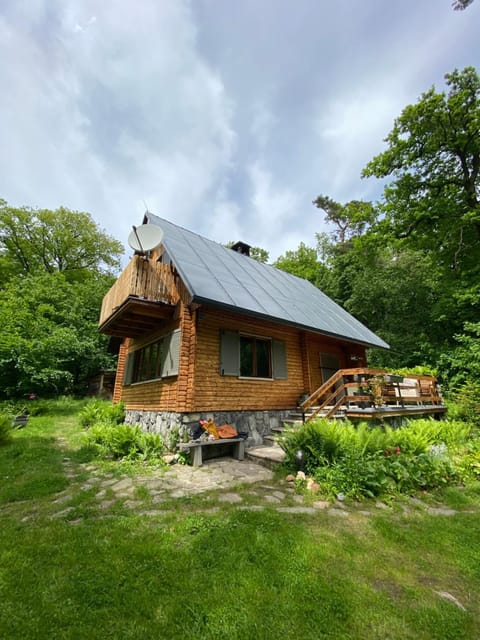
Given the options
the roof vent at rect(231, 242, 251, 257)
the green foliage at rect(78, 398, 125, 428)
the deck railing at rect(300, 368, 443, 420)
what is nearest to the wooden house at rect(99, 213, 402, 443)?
the green foliage at rect(78, 398, 125, 428)

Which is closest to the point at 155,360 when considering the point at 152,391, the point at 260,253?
the point at 152,391

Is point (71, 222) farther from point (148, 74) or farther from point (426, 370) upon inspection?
point (426, 370)

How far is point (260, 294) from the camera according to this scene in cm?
884

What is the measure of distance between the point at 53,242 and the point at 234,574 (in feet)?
93.1

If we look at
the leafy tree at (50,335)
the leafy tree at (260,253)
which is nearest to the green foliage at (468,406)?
the leafy tree at (50,335)

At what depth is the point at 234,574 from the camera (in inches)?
93.8

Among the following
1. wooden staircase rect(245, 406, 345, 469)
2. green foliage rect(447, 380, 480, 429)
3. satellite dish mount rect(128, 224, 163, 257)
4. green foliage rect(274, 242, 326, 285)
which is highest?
green foliage rect(274, 242, 326, 285)

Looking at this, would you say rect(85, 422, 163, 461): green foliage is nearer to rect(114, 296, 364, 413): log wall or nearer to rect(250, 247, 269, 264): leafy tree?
rect(114, 296, 364, 413): log wall

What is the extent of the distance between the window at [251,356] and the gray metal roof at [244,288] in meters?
1.11

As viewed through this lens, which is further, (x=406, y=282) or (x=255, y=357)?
(x=406, y=282)

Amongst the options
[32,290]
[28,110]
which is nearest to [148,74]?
[28,110]

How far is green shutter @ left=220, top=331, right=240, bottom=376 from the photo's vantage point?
7.52 metres

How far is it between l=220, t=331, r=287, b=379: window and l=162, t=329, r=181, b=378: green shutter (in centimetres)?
121

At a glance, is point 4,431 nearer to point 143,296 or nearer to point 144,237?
point 143,296
